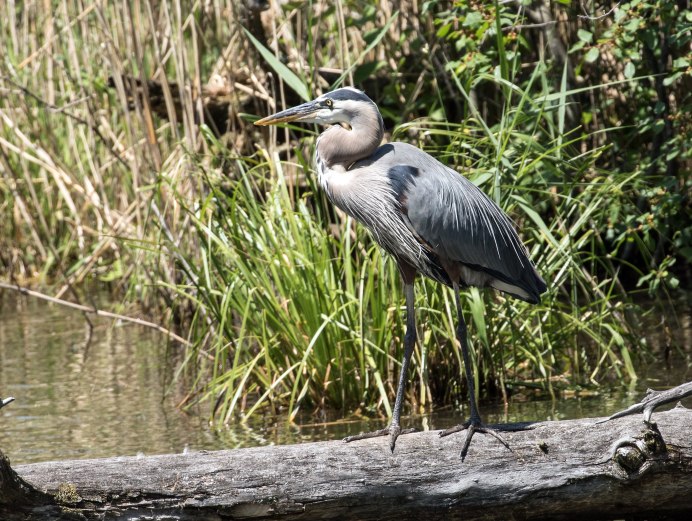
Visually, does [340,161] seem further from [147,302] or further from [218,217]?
[147,302]

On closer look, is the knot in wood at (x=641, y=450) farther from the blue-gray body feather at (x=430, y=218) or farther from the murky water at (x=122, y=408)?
the murky water at (x=122, y=408)

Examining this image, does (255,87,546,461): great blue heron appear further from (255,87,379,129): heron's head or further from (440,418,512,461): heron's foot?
(440,418,512,461): heron's foot

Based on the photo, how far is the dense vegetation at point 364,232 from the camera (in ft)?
15.4

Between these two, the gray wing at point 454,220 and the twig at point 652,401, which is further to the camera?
the gray wing at point 454,220

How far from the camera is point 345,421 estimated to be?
4719mm

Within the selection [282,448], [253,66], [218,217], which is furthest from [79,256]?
[282,448]

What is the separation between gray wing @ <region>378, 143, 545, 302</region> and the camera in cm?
365

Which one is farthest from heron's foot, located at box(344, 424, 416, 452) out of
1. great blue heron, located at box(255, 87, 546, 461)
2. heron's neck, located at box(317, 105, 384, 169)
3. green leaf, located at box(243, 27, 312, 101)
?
green leaf, located at box(243, 27, 312, 101)

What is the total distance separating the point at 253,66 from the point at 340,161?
2.55 metres

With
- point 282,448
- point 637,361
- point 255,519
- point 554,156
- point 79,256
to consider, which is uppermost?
point 79,256

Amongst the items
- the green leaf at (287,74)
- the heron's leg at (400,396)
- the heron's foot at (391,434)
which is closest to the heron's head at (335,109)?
the heron's leg at (400,396)

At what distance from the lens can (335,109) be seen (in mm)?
3748

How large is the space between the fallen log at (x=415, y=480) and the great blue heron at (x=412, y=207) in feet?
2.01

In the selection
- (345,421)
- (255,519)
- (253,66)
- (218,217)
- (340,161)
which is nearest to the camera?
(255,519)
